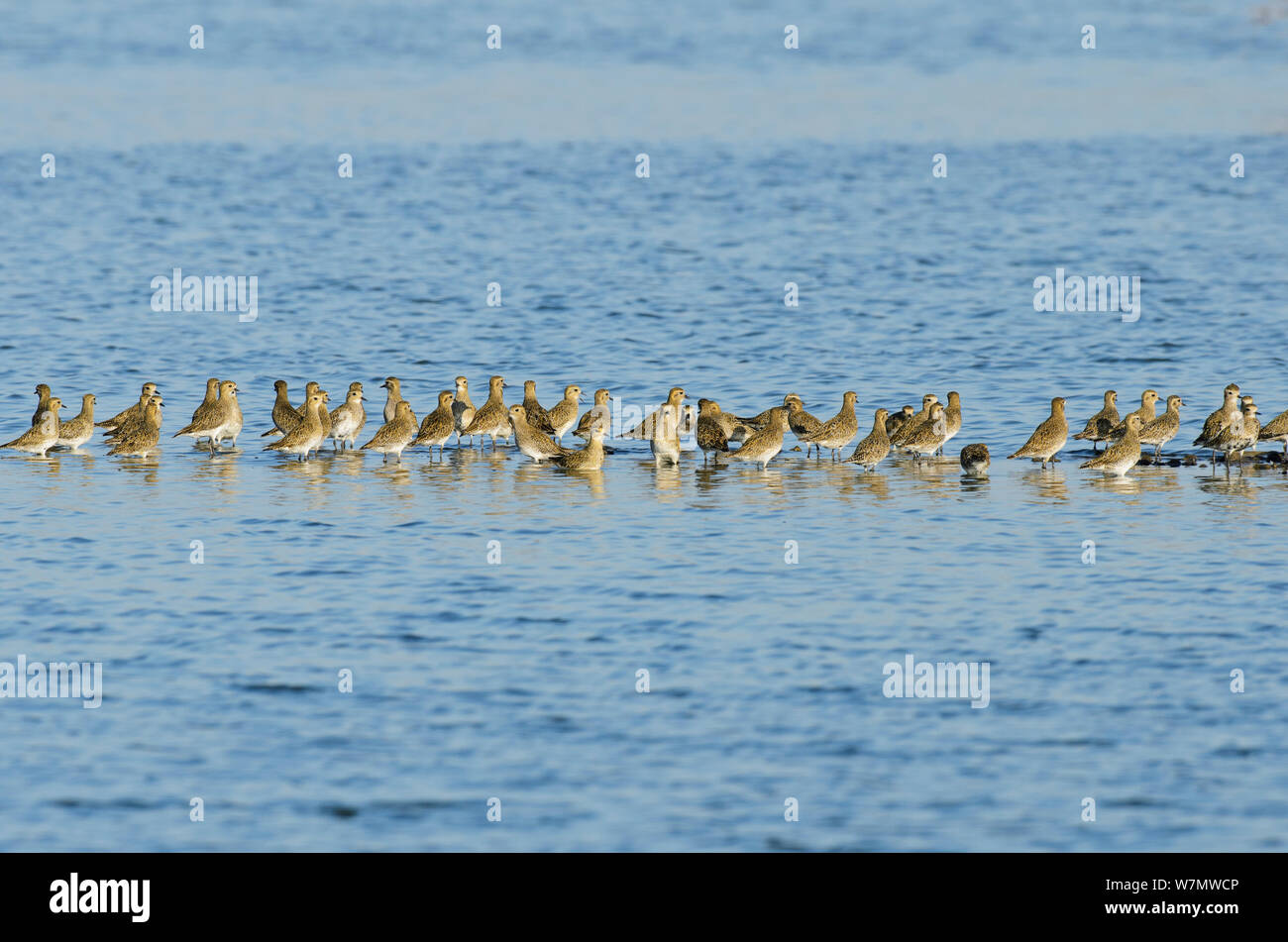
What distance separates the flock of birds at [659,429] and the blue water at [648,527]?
44 centimetres

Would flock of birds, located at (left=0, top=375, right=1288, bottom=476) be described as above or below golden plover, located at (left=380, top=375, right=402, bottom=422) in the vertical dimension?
below

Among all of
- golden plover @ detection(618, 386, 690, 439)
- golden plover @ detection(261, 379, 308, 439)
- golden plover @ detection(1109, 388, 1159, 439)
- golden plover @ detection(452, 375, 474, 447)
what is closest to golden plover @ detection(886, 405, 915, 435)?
golden plover @ detection(1109, 388, 1159, 439)

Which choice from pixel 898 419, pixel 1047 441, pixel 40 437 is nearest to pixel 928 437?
pixel 898 419

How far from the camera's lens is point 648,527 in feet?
62.6

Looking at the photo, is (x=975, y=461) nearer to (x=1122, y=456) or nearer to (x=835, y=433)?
(x=1122, y=456)

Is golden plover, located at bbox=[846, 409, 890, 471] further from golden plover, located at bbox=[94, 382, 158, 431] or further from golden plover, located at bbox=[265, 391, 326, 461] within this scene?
golden plover, located at bbox=[94, 382, 158, 431]

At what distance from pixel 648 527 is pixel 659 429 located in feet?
13.9

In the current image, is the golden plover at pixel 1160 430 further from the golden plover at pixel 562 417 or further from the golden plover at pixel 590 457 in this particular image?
the golden plover at pixel 562 417

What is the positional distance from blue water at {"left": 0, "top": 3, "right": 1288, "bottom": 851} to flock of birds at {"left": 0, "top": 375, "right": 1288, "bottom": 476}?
441 millimetres

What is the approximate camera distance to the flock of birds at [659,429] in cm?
2273

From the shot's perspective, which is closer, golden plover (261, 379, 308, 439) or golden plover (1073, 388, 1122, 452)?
golden plover (1073, 388, 1122, 452)

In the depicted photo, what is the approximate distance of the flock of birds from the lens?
22734 mm
